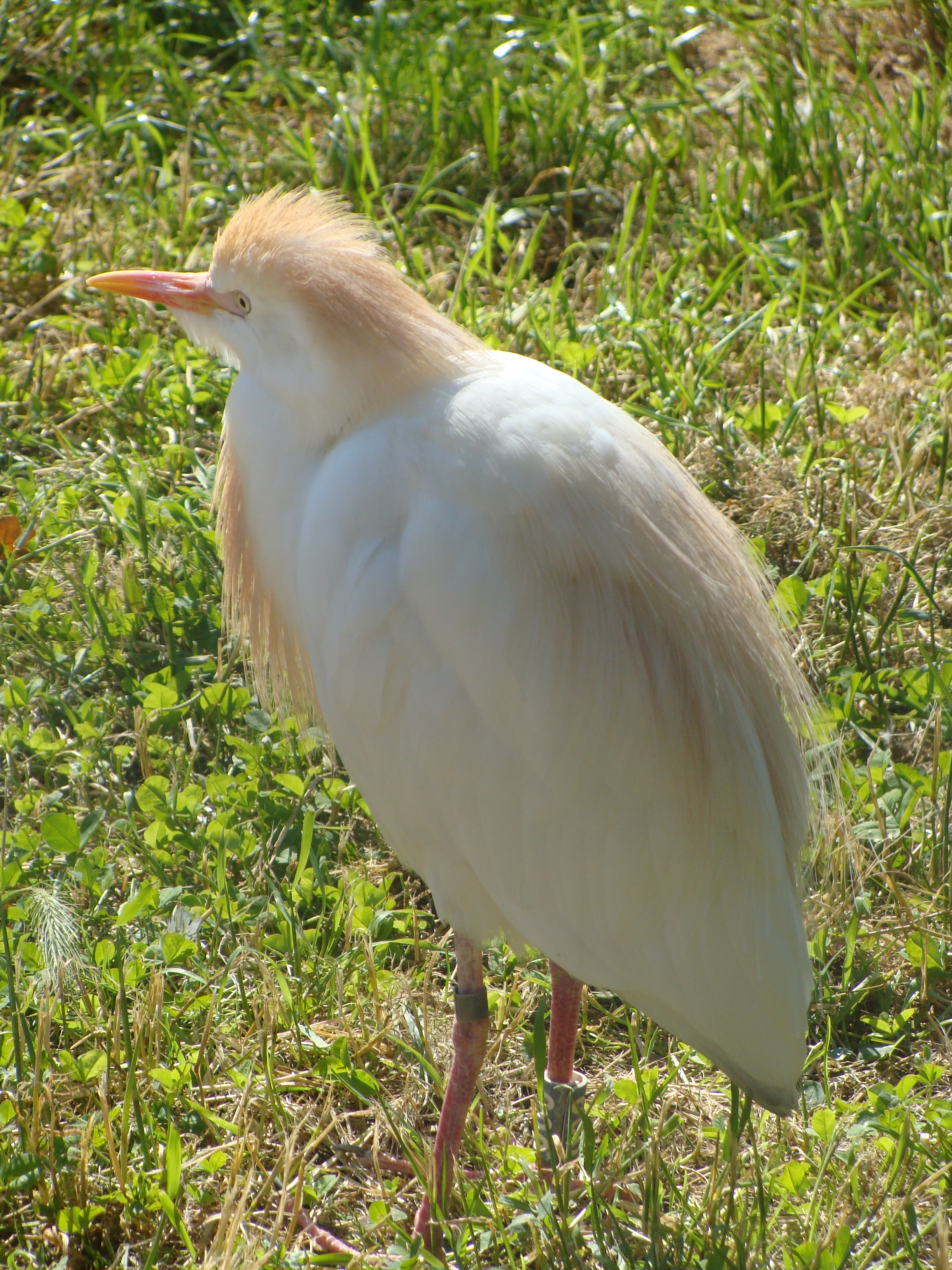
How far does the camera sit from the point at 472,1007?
5.66 ft

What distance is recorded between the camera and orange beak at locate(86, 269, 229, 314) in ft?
5.76

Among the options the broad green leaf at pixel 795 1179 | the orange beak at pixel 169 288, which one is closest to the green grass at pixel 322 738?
the broad green leaf at pixel 795 1179

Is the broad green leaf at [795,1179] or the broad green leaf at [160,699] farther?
the broad green leaf at [160,699]

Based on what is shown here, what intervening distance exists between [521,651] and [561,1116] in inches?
29.5

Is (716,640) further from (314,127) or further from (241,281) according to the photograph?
(314,127)

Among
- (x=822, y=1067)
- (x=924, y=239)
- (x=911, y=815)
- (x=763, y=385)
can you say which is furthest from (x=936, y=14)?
(x=822, y=1067)

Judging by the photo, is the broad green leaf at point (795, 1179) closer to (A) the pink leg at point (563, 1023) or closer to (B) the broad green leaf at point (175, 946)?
(A) the pink leg at point (563, 1023)

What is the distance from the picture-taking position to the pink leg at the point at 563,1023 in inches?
74.4

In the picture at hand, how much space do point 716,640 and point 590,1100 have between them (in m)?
0.77

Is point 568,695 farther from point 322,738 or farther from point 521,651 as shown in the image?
point 322,738

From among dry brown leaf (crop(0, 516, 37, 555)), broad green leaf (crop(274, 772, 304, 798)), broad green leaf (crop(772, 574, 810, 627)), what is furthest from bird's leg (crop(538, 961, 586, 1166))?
dry brown leaf (crop(0, 516, 37, 555))

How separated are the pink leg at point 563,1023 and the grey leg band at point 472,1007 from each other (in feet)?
0.63

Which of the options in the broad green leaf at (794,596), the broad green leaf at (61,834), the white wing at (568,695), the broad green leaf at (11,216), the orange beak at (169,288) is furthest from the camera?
the broad green leaf at (11,216)

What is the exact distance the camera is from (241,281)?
5.53 ft
